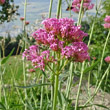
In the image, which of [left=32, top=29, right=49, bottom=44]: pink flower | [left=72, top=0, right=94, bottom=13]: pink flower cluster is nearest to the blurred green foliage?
[left=72, top=0, right=94, bottom=13]: pink flower cluster

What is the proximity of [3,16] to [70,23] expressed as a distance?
1411mm

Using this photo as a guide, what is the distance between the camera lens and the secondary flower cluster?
0.80m

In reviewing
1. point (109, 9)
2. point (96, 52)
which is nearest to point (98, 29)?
point (109, 9)

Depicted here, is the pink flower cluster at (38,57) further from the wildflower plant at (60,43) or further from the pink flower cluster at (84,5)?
the pink flower cluster at (84,5)

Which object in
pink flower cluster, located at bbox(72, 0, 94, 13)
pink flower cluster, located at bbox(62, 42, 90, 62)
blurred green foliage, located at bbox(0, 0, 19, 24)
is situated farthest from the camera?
blurred green foliage, located at bbox(0, 0, 19, 24)

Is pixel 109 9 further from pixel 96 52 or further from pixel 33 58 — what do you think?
pixel 33 58

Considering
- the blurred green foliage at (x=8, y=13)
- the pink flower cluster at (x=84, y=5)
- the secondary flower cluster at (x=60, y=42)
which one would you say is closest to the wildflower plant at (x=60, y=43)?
the secondary flower cluster at (x=60, y=42)

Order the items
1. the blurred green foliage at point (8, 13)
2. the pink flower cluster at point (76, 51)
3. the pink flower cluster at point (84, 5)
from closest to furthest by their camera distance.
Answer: the pink flower cluster at point (76, 51)
the pink flower cluster at point (84, 5)
the blurred green foliage at point (8, 13)

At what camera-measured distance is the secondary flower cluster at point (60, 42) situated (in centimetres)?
80

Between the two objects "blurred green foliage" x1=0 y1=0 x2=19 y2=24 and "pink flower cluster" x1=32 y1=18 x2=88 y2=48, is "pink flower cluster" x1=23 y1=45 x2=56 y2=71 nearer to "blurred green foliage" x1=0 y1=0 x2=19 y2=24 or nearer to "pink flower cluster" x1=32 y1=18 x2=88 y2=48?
"pink flower cluster" x1=32 y1=18 x2=88 y2=48

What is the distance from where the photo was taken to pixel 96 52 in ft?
13.2

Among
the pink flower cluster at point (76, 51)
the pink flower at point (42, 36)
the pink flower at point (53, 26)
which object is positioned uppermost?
the pink flower at point (53, 26)

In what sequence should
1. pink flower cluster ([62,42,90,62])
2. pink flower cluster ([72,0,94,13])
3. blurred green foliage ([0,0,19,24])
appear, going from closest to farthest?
pink flower cluster ([62,42,90,62]), pink flower cluster ([72,0,94,13]), blurred green foliage ([0,0,19,24])

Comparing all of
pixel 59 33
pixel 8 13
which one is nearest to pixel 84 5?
pixel 59 33
